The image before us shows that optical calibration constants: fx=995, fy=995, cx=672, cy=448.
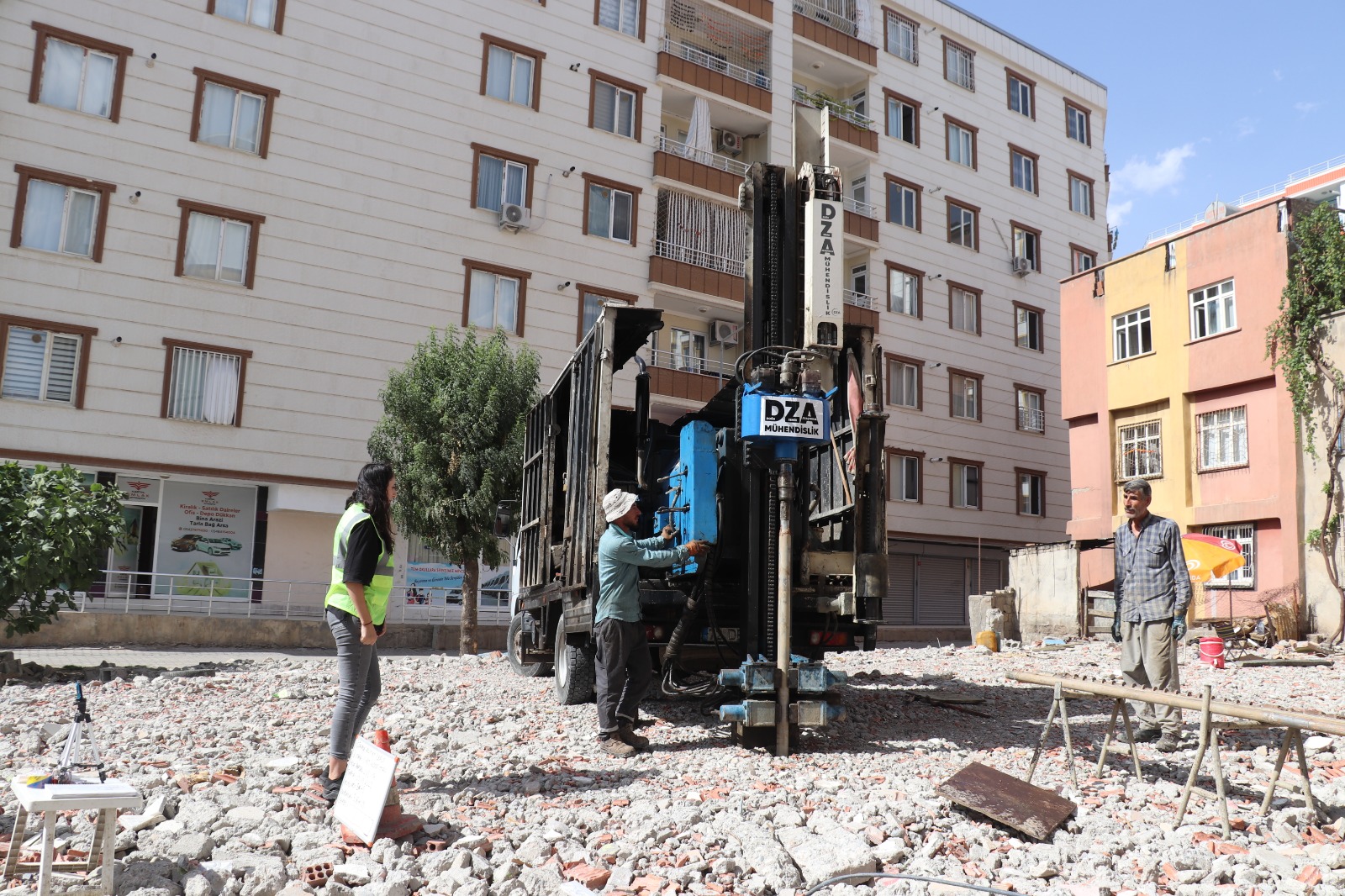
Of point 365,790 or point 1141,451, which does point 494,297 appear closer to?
point 1141,451

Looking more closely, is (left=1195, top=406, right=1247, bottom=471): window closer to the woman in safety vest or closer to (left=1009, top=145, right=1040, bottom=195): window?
(left=1009, top=145, right=1040, bottom=195): window

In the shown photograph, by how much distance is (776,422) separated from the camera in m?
7.18

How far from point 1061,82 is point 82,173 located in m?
34.1

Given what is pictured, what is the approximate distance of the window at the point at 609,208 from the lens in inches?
1041

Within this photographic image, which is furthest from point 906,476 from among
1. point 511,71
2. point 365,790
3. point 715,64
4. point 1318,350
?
point 365,790

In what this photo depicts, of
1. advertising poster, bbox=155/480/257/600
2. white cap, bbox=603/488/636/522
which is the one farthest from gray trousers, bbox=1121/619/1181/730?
advertising poster, bbox=155/480/257/600

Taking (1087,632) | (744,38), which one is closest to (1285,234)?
(1087,632)

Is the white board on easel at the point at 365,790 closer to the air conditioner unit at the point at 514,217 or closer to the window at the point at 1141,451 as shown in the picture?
the air conditioner unit at the point at 514,217

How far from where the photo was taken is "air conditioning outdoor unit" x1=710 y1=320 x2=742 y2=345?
93.5ft

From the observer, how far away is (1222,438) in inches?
896

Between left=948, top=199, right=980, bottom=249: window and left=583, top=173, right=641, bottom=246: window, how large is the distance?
13.3 metres

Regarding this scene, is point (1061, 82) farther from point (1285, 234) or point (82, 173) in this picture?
point (82, 173)

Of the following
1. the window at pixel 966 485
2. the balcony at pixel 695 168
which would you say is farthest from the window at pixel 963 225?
the balcony at pixel 695 168

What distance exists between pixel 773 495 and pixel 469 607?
12.8 m
